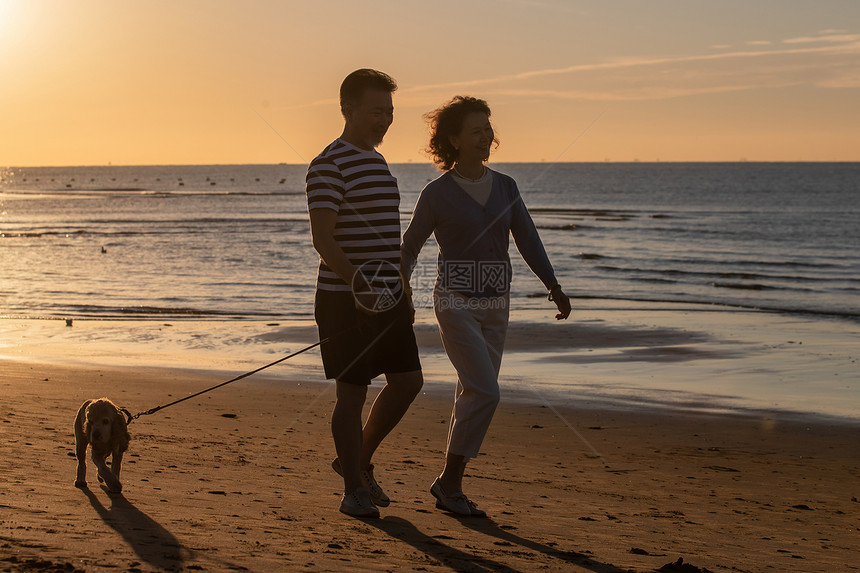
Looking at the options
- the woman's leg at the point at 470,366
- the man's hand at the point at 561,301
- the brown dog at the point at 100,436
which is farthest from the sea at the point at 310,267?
the brown dog at the point at 100,436

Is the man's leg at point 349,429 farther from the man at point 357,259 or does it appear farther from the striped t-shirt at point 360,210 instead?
the striped t-shirt at point 360,210

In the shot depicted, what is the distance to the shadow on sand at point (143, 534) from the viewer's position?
325 centimetres

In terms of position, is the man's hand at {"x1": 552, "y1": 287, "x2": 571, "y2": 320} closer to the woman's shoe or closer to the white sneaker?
the woman's shoe

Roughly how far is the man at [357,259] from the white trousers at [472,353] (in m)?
0.26

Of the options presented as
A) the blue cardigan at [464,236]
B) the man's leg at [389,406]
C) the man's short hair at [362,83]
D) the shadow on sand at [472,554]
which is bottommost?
the shadow on sand at [472,554]

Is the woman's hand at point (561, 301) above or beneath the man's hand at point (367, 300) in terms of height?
above

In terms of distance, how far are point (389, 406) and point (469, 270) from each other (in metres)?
0.75

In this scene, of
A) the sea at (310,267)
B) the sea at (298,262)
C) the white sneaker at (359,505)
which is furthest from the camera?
the sea at (298,262)

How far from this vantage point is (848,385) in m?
9.30

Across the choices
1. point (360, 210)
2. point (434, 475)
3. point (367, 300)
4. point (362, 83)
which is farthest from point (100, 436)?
point (362, 83)

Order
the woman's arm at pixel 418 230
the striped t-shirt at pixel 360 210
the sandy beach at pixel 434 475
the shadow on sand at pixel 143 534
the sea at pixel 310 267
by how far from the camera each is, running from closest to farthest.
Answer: the shadow on sand at pixel 143 534, the sandy beach at pixel 434 475, the striped t-shirt at pixel 360 210, the woman's arm at pixel 418 230, the sea at pixel 310 267

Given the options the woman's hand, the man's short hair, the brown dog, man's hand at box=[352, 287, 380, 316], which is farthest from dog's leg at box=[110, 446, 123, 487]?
the woman's hand

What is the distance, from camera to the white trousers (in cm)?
430

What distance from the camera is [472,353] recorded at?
4289 mm
